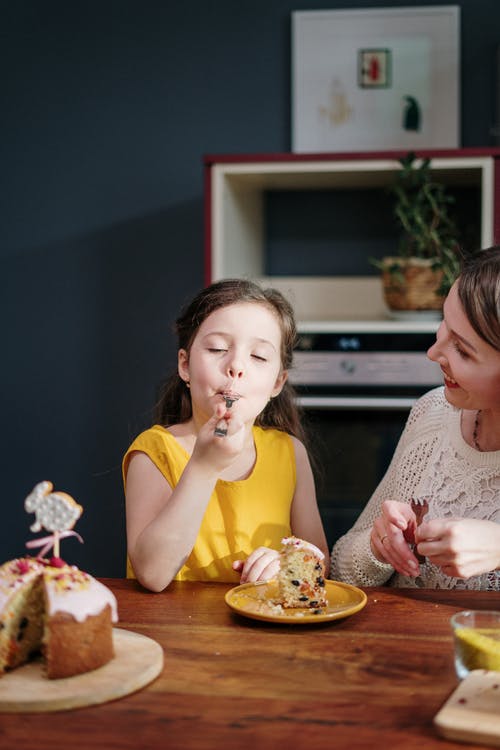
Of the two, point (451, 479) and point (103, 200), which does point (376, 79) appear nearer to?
point (103, 200)

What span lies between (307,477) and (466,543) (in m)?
0.58

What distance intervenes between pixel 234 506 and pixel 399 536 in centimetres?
42

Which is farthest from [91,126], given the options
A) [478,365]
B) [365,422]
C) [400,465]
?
[478,365]

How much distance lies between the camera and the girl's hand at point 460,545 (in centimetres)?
115

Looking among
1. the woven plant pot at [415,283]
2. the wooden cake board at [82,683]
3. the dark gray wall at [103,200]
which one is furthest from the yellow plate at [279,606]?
the dark gray wall at [103,200]

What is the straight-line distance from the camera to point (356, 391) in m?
2.55

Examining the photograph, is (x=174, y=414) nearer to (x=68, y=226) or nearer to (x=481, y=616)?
(x=481, y=616)

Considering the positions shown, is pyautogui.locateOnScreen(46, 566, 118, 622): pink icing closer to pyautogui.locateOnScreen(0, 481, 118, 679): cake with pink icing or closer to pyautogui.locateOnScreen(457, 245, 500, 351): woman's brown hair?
pyautogui.locateOnScreen(0, 481, 118, 679): cake with pink icing

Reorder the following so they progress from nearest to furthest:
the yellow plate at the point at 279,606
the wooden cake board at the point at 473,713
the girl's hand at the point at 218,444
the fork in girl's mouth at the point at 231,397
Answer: the wooden cake board at the point at 473,713 → the yellow plate at the point at 279,606 → the girl's hand at the point at 218,444 → the fork in girl's mouth at the point at 231,397

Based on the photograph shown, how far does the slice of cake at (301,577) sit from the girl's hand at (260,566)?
0.34ft

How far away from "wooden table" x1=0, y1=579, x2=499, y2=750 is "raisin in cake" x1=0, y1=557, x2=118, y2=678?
0.23 ft

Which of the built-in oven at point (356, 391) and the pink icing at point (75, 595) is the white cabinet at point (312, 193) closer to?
the built-in oven at point (356, 391)

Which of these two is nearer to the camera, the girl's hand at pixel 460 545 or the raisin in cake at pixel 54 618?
the raisin in cake at pixel 54 618

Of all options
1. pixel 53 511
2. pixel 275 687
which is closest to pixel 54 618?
pixel 53 511
